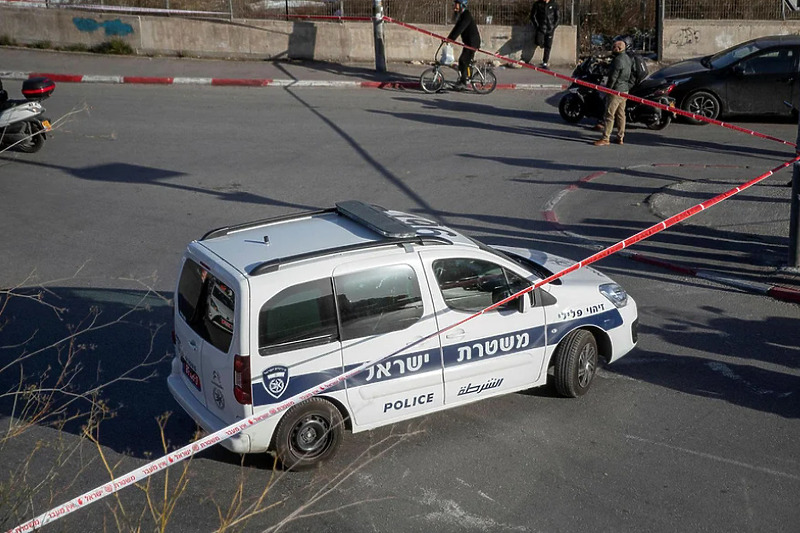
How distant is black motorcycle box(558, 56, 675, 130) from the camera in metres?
18.0

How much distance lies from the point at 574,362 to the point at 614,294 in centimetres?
82

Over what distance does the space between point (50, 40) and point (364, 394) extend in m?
20.1

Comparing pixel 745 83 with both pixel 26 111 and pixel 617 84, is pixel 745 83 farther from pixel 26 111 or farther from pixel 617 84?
pixel 26 111

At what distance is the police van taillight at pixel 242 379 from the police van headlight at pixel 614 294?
333 centimetres

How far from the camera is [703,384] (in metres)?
8.23

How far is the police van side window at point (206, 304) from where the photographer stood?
21.5 ft

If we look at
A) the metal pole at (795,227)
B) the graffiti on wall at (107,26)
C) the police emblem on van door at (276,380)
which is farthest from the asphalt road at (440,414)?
the graffiti on wall at (107,26)

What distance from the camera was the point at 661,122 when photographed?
18219 mm

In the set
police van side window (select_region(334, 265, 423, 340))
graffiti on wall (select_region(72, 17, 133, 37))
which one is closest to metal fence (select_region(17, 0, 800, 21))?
graffiti on wall (select_region(72, 17, 133, 37))

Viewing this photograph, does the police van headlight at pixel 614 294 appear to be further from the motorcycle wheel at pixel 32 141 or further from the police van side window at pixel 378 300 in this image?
the motorcycle wheel at pixel 32 141

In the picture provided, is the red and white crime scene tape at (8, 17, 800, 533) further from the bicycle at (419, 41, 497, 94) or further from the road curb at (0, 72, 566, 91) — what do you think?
the road curb at (0, 72, 566, 91)

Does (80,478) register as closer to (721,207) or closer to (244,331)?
(244,331)

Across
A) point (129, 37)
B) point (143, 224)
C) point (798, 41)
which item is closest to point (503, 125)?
point (798, 41)

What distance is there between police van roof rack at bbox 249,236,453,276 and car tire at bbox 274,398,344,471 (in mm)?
1022
